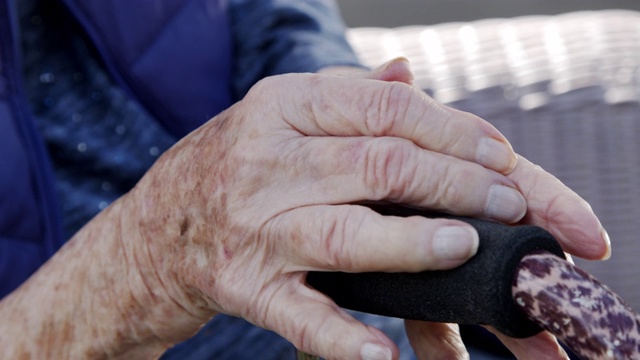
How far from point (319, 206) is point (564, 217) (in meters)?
0.21

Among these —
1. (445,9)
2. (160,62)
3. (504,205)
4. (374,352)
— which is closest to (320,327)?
(374,352)

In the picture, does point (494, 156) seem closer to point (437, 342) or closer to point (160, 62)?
point (437, 342)

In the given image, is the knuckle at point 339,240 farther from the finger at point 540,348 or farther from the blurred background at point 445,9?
the blurred background at point 445,9

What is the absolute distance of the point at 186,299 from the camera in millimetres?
961

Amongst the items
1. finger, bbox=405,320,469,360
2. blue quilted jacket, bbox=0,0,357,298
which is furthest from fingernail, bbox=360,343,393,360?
blue quilted jacket, bbox=0,0,357,298

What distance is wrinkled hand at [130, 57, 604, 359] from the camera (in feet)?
2.55

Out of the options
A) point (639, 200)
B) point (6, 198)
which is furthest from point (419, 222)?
point (639, 200)

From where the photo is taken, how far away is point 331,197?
32.2 inches

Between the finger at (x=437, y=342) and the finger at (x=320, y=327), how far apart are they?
0.64ft

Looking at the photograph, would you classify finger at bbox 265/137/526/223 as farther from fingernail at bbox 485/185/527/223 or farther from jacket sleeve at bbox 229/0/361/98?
jacket sleeve at bbox 229/0/361/98

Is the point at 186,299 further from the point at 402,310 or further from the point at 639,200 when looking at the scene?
the point at 639,200

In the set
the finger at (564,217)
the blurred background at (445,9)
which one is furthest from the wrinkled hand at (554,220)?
the blurred background at (445,9)

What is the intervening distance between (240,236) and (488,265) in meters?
0.27

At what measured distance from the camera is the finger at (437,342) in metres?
0.98
